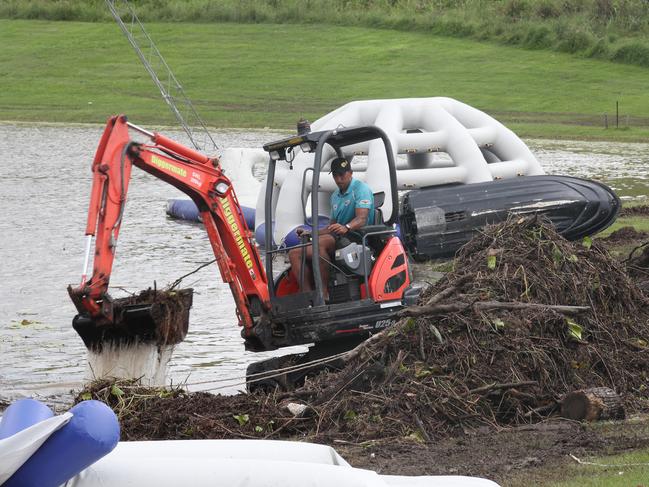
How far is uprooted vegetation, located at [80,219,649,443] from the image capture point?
914 centimetres

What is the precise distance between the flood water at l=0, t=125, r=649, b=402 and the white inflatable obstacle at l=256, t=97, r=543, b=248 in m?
1.53

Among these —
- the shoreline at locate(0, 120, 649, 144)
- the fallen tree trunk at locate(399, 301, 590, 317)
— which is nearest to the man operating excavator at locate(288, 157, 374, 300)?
the fallen tree trunk at locate(399, 301, 590, 317)

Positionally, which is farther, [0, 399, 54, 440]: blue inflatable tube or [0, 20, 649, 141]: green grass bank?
[0, 20, 649, 141]: green grass bank

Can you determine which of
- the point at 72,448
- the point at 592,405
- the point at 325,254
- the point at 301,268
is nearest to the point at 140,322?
the point at 301,268

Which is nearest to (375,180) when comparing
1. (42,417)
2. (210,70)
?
(42,417)

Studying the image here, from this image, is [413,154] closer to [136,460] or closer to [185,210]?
[185,210]

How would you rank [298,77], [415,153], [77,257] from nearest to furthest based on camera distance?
[77,257]
[415,153]
[298,77]

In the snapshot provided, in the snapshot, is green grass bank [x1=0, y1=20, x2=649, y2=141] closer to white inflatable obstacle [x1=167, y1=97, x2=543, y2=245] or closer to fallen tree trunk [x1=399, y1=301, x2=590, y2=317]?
white inflatable obstacle [x1=167, y1=97, x2=543, y2=245]

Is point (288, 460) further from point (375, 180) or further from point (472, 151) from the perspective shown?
point (472, 151)

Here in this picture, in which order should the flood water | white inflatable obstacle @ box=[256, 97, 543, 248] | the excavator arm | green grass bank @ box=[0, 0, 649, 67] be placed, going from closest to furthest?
the excavator arm, the flood water, white inflatable obstacle @ box=[256, 97, 543, 248], green grass bank @ box=[0, 0, 649, 67]

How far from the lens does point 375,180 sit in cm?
1798

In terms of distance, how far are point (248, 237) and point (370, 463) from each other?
395 centimetres

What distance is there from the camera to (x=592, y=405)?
9.10m

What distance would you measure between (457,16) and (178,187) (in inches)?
1799
